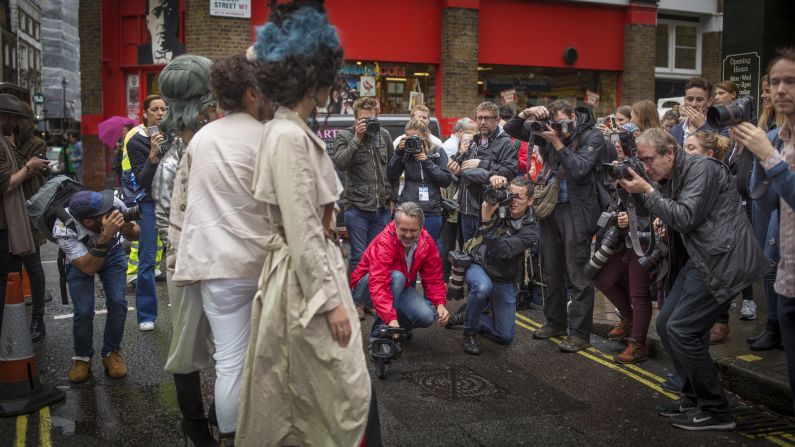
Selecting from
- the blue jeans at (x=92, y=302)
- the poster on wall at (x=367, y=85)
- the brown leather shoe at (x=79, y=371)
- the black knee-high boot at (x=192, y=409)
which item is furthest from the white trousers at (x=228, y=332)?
the poster on wall at (x=367, y=85)

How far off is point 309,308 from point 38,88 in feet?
190

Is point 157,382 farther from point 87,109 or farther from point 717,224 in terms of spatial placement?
point 87,109

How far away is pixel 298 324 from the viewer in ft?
9.76

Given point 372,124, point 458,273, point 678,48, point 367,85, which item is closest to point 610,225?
point 458,273

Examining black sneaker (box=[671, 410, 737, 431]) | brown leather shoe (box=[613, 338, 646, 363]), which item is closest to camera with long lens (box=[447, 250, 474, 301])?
brown leather shoe (box=[613, 338, 646, 363])

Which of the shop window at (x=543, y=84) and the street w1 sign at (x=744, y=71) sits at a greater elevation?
the shop window at (x=543, y=84)

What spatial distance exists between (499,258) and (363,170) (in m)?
1.80

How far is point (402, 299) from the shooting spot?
19.5ft

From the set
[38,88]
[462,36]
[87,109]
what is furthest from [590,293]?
[38,88]

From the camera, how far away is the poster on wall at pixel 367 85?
16875mm

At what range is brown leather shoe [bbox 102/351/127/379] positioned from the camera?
5.33 m

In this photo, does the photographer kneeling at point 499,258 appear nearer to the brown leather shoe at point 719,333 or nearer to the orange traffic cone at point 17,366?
the brown leather shoe at point 719,333

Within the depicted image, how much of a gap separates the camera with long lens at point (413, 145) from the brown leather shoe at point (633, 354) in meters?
2.80

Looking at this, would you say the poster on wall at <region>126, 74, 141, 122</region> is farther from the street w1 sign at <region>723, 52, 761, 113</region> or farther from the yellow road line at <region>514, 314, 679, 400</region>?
the yellow road line at <region>514, 314, 679, 400</region>
